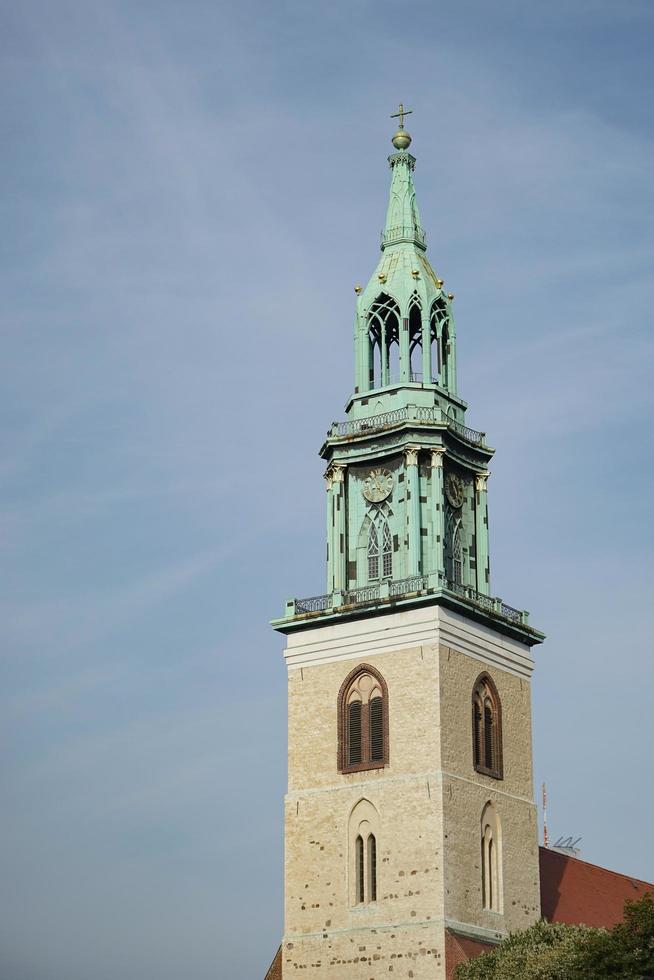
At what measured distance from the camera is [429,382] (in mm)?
67500

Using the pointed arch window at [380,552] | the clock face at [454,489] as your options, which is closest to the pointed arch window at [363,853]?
the pointed arch window at [380,552]

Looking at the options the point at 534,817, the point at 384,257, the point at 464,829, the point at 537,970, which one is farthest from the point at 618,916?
the point at 384,257

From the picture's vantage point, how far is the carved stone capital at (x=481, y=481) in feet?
221

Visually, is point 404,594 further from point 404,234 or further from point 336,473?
point 404,234

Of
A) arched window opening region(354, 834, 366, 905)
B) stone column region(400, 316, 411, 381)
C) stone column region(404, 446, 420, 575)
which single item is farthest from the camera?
stone column region(400, 316, 411, 381)

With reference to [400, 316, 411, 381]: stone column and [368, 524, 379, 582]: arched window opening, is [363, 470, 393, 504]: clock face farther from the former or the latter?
[400, 316, 411, 381]: stone column

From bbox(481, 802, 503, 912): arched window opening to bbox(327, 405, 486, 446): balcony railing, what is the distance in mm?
13210

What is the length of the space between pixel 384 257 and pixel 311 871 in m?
23.5

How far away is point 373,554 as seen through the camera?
6531 centimetres

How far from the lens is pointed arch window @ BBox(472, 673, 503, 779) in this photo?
6262 centimetres

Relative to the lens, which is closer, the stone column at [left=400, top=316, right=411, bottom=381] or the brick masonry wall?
the brick masonry wall

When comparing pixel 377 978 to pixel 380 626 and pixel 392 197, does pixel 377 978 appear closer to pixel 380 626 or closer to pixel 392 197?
pixel 380 626

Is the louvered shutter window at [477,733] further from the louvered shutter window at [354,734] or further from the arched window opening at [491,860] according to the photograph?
the louvered shutter window at [354,734]

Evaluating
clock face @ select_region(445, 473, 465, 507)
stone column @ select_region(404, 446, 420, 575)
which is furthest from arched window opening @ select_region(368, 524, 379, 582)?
clock face @ select_region(445, 473, 465, 507)
